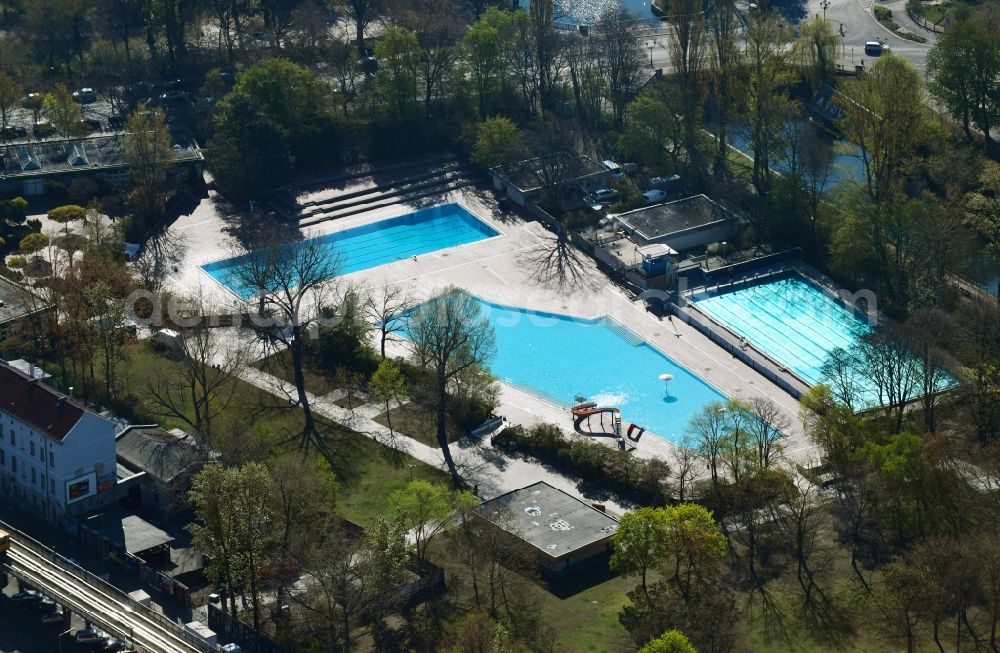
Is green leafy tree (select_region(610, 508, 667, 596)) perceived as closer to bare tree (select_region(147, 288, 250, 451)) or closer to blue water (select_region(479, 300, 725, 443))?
blue water (select_region(479, 300, 725, 443))

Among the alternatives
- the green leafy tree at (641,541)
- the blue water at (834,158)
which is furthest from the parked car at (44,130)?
the green leafy tree at (641,541)

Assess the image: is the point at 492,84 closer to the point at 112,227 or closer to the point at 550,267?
the point at 550,267

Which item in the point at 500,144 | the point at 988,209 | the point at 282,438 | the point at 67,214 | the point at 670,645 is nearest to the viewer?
the point at 670,645

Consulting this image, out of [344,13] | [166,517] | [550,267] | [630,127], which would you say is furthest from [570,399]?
[344,13]

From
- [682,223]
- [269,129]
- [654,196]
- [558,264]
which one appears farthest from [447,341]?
[269,129]

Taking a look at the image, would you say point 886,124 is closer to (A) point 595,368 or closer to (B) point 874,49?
(A) point 595,368

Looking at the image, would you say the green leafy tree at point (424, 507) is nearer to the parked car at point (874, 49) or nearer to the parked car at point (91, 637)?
the parked car at point (91, 637)
